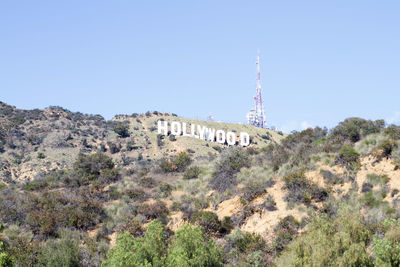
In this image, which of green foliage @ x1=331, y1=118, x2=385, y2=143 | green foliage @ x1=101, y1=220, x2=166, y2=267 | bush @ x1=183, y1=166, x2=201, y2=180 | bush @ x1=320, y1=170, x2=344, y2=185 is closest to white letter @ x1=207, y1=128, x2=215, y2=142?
bush @ x1=183, y1=166, x2=201, y2=180

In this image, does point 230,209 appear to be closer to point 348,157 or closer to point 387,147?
point 348,157

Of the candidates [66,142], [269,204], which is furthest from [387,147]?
[66,142]

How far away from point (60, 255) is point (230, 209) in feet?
39.4

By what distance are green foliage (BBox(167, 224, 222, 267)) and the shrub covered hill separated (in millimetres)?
55

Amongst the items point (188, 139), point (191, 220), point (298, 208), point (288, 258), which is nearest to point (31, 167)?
point (188, 139)

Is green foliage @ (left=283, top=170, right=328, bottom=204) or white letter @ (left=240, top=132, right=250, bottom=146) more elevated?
white letter @ (left=240, top=132, right=250, bottom=146)

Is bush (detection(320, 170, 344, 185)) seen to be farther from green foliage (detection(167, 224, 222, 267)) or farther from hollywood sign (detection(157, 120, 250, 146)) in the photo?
hollywood sign (detection(157, 120, 250, 146))

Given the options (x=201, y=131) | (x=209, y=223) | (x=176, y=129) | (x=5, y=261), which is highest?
(x=176, y=129)

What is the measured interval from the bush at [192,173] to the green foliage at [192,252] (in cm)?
1550

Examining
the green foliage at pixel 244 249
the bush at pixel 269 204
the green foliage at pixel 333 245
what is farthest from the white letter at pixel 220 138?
the green foliage at pixel 333 245

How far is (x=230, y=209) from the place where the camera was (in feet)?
111

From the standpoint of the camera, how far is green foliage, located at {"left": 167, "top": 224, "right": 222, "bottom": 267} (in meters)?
23.2

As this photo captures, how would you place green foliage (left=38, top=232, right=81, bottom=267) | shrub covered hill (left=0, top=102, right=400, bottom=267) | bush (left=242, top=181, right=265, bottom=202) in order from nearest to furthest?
1. shrub covered hill (left=0, top=102, right=400, bottom=267)
2. green foliage (left=38, top=232, right=81, bottom=267)
3. bush (left=242, top=181, right=265, bottom=202)

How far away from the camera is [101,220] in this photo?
117 feet
